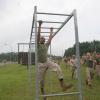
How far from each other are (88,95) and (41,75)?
4775mm

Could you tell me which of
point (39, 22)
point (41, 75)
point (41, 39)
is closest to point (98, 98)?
point (41, 75)

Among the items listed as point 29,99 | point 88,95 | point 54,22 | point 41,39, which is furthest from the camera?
point 88,95

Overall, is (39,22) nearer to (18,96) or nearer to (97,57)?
(18,96)

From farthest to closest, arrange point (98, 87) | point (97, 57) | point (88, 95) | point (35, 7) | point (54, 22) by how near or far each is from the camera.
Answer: point (97, 57) < point (98, 87) < point (88, 95) < point (54, 22) < point (35, 7)

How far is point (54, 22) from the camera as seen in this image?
9.30m

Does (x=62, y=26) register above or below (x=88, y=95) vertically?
above

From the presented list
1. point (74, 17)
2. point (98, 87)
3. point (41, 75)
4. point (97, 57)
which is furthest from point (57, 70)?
point (97, 57)

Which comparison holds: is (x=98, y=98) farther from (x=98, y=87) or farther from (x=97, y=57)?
(x=97, y=57)

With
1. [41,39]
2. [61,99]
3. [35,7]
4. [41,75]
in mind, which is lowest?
[61,99]

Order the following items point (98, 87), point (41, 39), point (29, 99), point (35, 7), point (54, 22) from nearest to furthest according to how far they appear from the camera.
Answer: point (35, 7) < point (54, 22) < point (41, 39) < point (29, 99) < point (98, 87)

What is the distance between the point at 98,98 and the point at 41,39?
17.3 feet

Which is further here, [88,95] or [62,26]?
[88,95]

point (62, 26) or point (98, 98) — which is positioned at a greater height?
point (62, 26)

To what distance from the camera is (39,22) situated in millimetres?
9016
